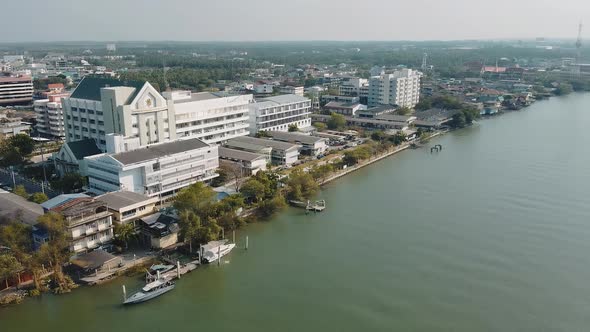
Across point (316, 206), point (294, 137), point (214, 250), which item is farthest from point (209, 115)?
point (214, 250)

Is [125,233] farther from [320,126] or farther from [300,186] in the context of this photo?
[320,126]

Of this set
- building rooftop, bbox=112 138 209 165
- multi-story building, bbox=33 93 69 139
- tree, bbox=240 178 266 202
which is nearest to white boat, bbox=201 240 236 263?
tree, bbox=240 178 266 202

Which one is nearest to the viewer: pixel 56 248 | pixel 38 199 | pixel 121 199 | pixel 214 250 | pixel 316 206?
pixel 56 248

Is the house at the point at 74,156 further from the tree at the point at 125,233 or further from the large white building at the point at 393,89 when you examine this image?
the large white building at the point at 393,89

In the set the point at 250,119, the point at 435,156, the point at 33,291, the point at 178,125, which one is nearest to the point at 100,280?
the point at 33,291

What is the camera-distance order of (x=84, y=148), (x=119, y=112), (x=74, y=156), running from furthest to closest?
(x=84, y=148)
(x=119, y=112)
(x=74, y=156)

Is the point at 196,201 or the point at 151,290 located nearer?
the point at 151,290

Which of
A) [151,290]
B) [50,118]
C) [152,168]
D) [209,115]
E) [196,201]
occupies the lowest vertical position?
[151,290]

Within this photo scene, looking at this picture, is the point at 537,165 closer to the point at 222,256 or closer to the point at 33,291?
the point at 222,256
